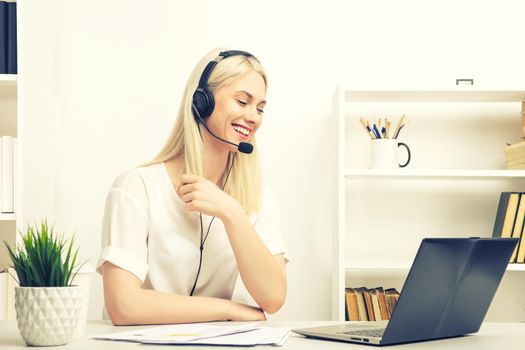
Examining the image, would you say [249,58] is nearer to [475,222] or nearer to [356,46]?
[356,46]

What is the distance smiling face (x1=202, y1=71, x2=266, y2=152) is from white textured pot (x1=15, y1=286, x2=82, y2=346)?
3.18 ft

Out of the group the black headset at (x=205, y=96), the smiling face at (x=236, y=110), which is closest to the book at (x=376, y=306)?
the smiling face at (x=236, y=110)

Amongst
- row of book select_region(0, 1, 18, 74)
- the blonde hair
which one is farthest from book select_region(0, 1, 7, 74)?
the blonde hair

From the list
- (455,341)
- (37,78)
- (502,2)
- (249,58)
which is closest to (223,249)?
(249,58)

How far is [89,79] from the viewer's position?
3.09 meters

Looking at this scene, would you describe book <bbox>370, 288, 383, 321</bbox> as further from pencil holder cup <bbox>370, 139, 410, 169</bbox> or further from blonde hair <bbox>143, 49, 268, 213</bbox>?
blonde hair <bbox>143, 49, 268, 213</bbox>

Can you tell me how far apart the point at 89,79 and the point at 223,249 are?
142 cm

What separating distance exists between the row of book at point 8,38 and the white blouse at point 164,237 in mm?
927

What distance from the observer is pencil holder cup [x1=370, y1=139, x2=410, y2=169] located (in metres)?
2.85

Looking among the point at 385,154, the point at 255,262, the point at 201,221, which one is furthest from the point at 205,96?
the point at 385,154

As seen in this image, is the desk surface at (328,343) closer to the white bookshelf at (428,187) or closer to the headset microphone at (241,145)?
the headset microphone at (241,145)

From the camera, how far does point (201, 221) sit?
1924 mm

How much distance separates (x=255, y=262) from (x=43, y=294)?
795 millimetres

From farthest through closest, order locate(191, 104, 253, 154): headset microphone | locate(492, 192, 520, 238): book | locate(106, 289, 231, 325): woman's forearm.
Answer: locate(492, 192, 520, 238): book → locate(191, 104, 253, 154): headset microphone → locate(106, 289, 231, 325): woman's forearm
